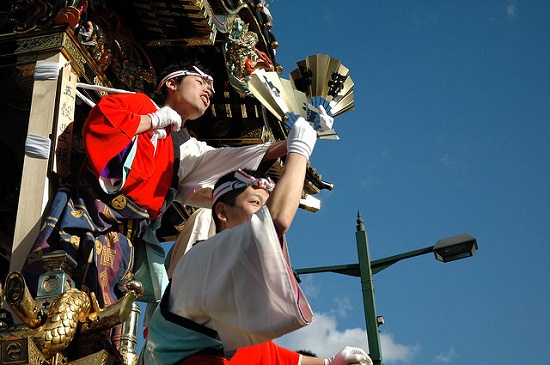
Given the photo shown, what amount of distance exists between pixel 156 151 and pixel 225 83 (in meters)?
2.31

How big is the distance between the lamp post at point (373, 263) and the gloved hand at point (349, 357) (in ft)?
15.1

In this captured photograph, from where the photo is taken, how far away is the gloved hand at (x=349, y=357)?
201 inches

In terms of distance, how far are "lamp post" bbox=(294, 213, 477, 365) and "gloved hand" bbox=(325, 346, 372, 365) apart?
4594 mm

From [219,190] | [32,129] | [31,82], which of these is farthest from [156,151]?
[219,190]

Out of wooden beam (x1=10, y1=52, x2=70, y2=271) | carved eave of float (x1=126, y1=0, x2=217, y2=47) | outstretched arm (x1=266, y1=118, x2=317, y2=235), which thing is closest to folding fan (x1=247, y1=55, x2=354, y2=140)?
outstretched arm (x1=266, y1=118, x2=317, y2=235)

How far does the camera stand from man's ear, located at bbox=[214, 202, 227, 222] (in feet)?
16.3

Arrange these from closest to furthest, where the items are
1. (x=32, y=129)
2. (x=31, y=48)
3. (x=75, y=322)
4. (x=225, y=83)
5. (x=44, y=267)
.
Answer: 1. (x=75, y=322)
2. (x=44, y=267)
3. (x=32, y=129)
4. (x=31, y=48)
5. (x=225, y=83)

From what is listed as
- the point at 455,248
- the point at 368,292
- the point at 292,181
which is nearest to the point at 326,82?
the point at 292,181

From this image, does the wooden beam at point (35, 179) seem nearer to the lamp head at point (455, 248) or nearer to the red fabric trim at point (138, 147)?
the red fabric trim at point (138, 147)

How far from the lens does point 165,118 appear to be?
684 cm

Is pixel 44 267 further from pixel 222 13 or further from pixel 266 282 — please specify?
pixel 222 13

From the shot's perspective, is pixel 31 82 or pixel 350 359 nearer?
pixel 350 359

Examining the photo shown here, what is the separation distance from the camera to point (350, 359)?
5.10 meters

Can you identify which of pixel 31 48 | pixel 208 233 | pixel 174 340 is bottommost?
pixel 174 340
